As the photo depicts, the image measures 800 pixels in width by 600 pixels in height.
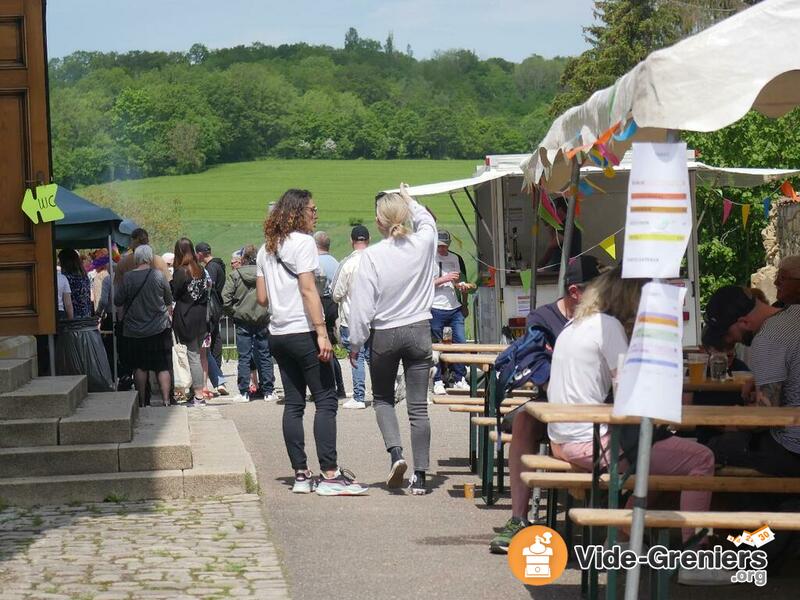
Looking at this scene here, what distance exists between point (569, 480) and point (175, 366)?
1007cm

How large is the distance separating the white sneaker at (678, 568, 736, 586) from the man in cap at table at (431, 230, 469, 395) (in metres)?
8.67

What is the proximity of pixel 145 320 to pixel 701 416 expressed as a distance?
353 inches

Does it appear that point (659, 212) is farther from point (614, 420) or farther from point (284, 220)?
point (284, 220)

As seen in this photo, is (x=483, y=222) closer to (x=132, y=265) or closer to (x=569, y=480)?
(x=132, y=265)

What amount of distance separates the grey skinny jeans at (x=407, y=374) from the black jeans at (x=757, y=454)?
2630 millimetres

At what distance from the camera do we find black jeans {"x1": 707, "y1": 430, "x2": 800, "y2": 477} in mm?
5871

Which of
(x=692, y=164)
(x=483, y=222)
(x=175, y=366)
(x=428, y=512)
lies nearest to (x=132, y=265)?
(x=175, y=366)

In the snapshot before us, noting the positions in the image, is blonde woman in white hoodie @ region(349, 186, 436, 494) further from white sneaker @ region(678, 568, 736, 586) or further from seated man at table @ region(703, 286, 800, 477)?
white sneaker @ region(678, 568, 736, 586)

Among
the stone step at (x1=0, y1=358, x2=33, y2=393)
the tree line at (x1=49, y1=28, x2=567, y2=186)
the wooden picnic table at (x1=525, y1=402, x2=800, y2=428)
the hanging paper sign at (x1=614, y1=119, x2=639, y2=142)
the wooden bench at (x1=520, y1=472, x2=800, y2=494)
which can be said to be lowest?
the stone step at (x1=0, y1=358, x2=33, y2=393)

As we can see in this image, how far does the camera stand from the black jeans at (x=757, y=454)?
5.87m

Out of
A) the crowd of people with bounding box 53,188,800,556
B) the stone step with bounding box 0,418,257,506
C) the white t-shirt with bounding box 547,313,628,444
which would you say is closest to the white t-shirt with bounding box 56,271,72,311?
the crowd of people with bounding box 53,188,800,556

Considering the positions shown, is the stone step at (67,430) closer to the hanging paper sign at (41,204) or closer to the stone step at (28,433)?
the stone step at (28,433)

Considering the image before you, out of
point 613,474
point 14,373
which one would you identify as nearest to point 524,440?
point 613,474

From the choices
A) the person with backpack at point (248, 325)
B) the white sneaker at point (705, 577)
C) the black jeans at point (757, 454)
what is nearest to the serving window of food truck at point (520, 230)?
the person with backpack at point (248, 325)
